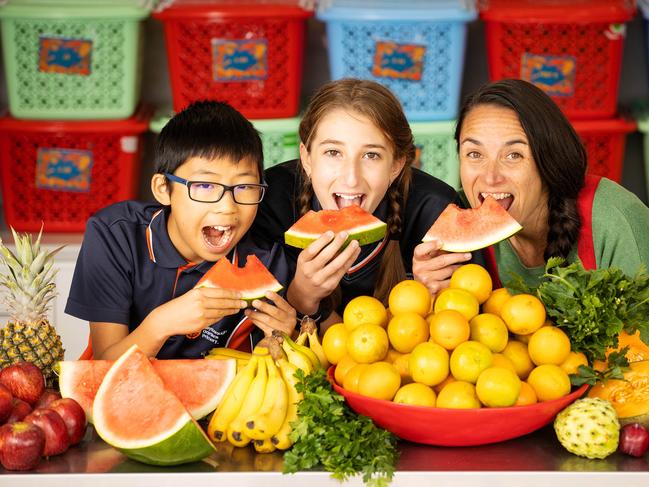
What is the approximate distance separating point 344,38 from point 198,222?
1644mm

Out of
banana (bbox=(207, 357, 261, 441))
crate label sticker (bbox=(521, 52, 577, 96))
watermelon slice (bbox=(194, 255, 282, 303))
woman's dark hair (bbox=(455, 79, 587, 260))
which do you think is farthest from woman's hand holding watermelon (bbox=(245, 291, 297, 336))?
crate label sticker (bbox=(521, 52, 577, 96))

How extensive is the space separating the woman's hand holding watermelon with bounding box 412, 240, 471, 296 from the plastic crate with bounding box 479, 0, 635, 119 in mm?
1717

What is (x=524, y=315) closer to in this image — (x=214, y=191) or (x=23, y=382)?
(x=214, y=191)

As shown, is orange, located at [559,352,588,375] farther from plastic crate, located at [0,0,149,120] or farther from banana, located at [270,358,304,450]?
plastic crate, located at [0,0,149,120]

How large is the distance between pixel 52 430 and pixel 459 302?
706 millimetres

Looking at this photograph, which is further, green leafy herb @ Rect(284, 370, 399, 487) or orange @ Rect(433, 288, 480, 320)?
orange @ Rect(433, 288, 480, 320)

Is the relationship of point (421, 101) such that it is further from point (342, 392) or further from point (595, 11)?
point (342, 392)

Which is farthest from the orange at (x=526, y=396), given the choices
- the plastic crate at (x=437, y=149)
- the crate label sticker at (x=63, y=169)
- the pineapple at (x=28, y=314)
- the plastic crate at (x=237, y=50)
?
the crate label sticker at (x=63, y=169)

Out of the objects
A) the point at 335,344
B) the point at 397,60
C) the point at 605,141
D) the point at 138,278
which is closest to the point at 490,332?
the point at 335,344

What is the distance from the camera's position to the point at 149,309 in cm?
206

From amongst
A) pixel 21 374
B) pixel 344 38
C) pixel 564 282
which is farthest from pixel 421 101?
pixel 21 374

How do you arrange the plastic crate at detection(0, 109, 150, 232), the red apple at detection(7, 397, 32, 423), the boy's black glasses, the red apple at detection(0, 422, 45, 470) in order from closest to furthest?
the red apple at detection(0, 422, 45, 470) < the red apple at detection(7, 397, 32, 423) < the boy's black glasses < the plastic crate at detection(0, 109, 150, 232)

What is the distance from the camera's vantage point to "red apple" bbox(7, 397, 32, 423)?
1485mm

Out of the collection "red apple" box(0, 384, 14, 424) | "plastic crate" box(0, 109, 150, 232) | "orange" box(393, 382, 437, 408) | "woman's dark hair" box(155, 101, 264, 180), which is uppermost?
"woman's dark hair" box(155, 101, 264, 180)
